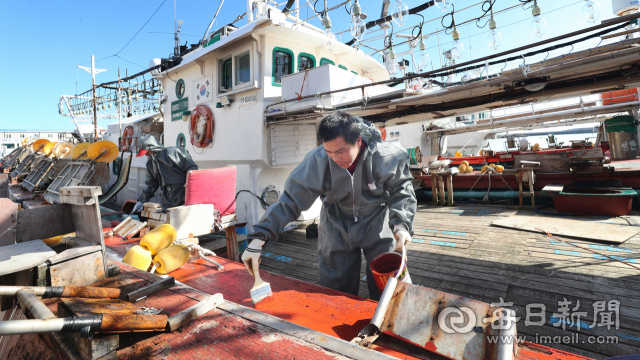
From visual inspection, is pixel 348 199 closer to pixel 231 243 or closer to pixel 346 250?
pixel 346 250

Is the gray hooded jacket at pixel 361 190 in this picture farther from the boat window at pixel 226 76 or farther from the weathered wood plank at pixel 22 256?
the boat window at pixel 226 76

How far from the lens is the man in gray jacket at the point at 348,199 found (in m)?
2.03

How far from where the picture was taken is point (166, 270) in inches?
103

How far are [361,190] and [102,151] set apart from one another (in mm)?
5167

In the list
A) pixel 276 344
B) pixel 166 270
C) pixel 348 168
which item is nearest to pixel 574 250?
pixel 348 168

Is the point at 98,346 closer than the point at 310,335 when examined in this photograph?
Yes

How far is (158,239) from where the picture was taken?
2.68 metres

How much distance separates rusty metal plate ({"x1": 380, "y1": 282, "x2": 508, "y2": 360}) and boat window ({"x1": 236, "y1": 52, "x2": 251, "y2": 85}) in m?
6.23

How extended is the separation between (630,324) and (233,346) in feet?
10.9

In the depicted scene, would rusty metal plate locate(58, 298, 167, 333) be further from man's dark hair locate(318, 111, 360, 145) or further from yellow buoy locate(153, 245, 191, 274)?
man's dark hair locate(318, 111, 360, 145)

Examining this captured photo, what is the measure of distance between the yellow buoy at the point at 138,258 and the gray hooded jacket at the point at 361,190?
112cm

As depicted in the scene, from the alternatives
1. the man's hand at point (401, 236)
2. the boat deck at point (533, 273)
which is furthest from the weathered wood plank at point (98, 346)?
the boat deck at point (533, 273)

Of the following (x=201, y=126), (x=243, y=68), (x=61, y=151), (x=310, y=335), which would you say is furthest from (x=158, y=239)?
(x=61, y=151)

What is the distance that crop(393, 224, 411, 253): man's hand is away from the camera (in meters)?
1.97
